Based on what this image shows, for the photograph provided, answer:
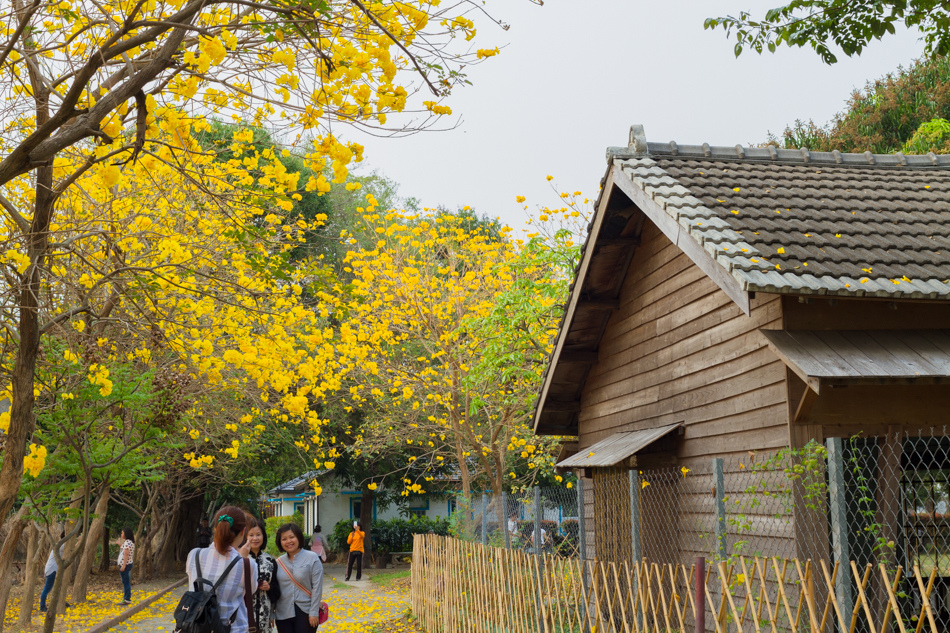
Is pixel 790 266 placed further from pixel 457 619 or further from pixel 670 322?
pixel 457 619

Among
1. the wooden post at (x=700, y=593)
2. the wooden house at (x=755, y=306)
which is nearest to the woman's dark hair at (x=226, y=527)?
the wooden post at (x=700, y=593)

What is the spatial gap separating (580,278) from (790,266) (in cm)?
353

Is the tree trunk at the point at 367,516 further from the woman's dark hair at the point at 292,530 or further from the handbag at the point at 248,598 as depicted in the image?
the handbag at the point at 248,598

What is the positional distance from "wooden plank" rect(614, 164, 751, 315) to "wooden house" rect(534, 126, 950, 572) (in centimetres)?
2

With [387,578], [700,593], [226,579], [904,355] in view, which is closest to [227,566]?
[226,579]

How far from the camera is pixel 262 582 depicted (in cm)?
670

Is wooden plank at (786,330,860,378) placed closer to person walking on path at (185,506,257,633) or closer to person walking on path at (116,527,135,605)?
person walking on path at (185,506,257,633)

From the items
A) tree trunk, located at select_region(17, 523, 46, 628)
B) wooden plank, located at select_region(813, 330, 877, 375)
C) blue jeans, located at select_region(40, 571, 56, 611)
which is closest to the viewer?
wooden plank, located at select_region(813, 330, 877, 375)

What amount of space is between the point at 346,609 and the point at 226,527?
12069 mm

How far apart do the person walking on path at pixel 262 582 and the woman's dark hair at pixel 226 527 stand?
50 cm

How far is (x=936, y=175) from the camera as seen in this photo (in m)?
9.04

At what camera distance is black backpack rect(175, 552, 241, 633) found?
18.4 ft

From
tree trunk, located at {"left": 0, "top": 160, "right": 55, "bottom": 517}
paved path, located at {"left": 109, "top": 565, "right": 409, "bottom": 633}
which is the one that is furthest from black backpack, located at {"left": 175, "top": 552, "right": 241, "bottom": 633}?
paved path, located at {"left": 109, "top": 565, "right": 409, "bottom": 633}

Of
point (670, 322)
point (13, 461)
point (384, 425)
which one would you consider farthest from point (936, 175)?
point (384, 425)
